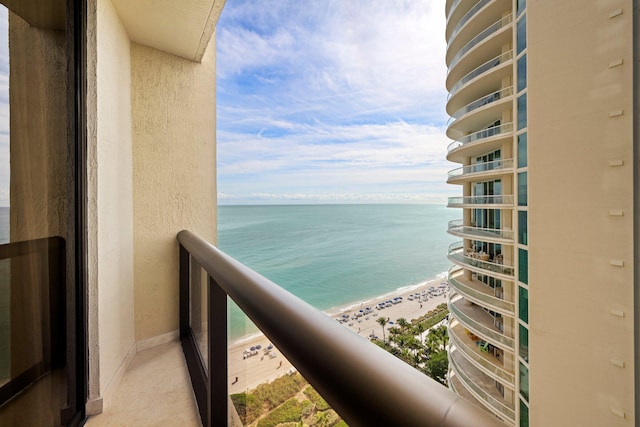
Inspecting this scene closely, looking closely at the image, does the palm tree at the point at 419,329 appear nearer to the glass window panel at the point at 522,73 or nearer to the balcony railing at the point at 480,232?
the balcony railing at the point at 480,232

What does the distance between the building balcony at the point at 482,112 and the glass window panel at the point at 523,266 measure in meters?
3.54

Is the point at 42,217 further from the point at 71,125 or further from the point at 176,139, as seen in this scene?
the point at 176,139

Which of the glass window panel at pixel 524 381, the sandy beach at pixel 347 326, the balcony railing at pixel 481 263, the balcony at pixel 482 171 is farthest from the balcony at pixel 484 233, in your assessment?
the sandy beach at pixel 347 326

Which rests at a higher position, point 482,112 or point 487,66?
point 487,66

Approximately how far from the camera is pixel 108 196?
1.41 meters

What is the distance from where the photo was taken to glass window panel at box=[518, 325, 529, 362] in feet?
20.7

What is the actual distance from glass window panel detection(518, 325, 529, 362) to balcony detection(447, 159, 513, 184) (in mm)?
3713

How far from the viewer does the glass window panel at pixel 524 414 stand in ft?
21.3

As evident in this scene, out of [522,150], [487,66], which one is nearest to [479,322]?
[522,150]

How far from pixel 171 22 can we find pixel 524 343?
8678 millimetres

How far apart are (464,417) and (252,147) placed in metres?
24.8

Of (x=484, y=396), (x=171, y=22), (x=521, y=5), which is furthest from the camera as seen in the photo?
(x=484, y=396)

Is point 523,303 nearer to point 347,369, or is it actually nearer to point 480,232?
point 480,232

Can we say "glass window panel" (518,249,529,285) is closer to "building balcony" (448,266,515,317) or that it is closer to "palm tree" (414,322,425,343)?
"building balcony" (448,266,515,317)
